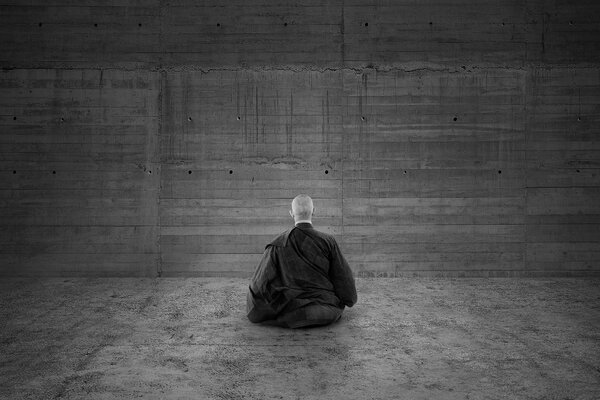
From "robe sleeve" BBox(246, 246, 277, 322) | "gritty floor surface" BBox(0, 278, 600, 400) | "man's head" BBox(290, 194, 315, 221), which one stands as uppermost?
"man's head" BBox(290, 194, 315, 221)

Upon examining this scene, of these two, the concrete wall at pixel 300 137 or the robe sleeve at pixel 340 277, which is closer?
the robe sleeve at pixel 340 277

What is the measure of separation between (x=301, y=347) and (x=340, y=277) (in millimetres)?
715

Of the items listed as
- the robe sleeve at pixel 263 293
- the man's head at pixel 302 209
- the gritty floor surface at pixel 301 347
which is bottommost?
the gritty floor surface at pixel 301 347

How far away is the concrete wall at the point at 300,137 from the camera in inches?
219

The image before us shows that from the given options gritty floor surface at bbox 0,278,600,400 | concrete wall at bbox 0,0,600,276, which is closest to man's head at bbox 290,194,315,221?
gritty floor surface at bbox 0,278,600,400

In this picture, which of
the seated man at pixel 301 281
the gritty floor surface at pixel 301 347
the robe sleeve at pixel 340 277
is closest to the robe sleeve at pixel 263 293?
the seated man at pixel 301 281

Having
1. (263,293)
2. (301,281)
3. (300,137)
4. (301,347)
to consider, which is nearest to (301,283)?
(301,281)

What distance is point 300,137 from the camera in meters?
5.58

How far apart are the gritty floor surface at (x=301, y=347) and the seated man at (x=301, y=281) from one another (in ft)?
0.42

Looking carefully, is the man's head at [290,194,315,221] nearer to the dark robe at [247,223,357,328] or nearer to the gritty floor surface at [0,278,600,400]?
the dark robe at [247,223,357,328]

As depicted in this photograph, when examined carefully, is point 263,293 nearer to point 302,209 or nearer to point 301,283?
point 301,283

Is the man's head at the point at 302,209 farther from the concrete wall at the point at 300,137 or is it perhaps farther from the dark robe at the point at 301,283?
the concrete wall at the point at 300,137

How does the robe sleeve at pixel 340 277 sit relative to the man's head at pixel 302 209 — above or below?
below

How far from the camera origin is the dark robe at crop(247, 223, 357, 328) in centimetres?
353
